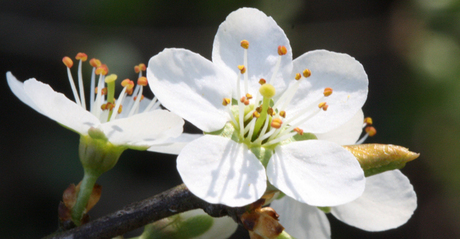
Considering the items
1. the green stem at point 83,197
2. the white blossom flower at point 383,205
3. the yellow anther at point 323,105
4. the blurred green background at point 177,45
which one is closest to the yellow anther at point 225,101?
the yellow anther at point 323,105

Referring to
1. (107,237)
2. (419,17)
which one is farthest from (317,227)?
(419,17)

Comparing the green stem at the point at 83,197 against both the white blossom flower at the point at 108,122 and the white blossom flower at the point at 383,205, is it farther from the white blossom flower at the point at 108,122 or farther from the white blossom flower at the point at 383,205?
the white blossom flower at the point at 383,205

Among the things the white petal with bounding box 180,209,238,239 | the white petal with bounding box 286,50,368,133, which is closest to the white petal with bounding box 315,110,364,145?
the white petal with bounding box 286,50,368,133

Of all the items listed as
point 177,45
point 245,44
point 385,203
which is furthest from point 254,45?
point 177,45

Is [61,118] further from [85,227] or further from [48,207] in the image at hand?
[48,207]

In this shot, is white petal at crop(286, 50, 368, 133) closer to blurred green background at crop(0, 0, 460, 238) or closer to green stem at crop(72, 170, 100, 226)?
green stem at crop(72, 170, 100, 226)
